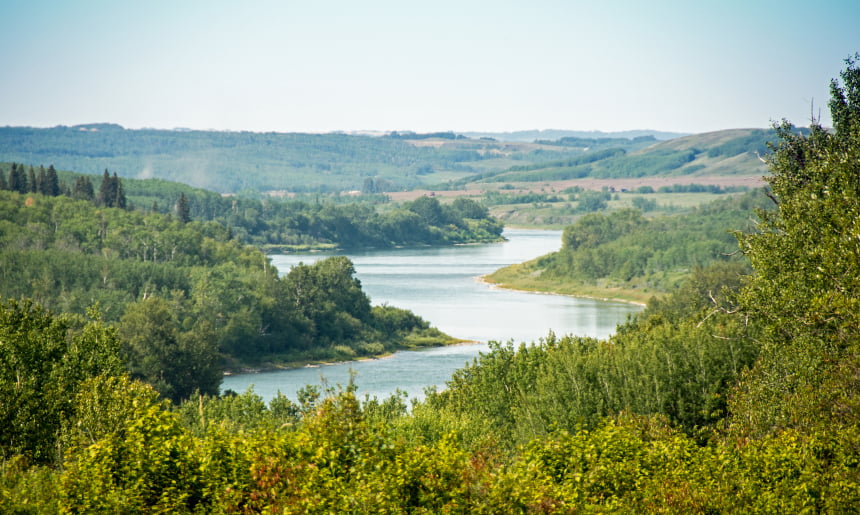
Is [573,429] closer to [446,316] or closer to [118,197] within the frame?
[446,316]

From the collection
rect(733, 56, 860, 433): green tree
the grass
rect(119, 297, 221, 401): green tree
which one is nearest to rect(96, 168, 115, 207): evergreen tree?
the grass

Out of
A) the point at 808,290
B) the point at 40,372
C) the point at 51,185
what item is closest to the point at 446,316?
the point at 51,185

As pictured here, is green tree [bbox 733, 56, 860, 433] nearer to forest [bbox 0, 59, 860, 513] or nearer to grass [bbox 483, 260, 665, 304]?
forest [bbox 0, 59, 860, 513]

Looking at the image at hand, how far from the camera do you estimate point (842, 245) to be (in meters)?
20.6

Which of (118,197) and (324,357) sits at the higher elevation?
(118,197)

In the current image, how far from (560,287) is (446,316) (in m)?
37.2

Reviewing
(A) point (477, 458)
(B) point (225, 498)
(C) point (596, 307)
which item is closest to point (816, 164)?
(A) point (477, 458)

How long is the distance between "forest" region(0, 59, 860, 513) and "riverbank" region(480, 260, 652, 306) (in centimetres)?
9609

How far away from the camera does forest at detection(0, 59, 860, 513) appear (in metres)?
15.7

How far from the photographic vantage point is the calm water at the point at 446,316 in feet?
242

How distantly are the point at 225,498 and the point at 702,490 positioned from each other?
8.10 meters

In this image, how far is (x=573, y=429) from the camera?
31266 millimetres

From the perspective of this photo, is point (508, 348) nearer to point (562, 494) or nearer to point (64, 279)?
point (562, 494)

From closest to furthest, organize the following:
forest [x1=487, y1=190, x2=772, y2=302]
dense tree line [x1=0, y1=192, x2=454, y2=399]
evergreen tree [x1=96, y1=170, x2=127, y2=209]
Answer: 1. dense tree line [x1=0, y1=192, x2=454, y2=399]
2. forest [x1=487, y1=190, x2=772, y2=302]
3. evergreen tree [x1=96, y1=170, x2=127, y2=209]
